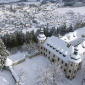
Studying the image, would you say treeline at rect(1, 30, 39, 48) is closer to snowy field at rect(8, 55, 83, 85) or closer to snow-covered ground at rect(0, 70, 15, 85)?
snowy field at rect(8, 55, 83, 85)

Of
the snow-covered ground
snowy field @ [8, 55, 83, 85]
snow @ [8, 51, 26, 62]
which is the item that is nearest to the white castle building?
snowy field @ [8, 55, 83, 85]

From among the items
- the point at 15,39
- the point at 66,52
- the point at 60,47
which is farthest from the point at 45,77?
the point at 15,39

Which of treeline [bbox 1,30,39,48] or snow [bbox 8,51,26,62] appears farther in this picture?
treeline [bbox 1,30,39,48]

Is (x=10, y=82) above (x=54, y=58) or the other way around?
the other way around

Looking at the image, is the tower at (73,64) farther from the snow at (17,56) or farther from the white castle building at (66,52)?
the snow at (17,56)

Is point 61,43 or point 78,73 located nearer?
point 78,73

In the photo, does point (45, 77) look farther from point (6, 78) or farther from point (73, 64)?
point (6, 78)

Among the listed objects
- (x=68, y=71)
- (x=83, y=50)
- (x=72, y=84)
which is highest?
(x=83, y=50)

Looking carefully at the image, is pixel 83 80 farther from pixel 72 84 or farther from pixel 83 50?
pixel 83 50

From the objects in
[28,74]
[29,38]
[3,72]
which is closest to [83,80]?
[28,74]
